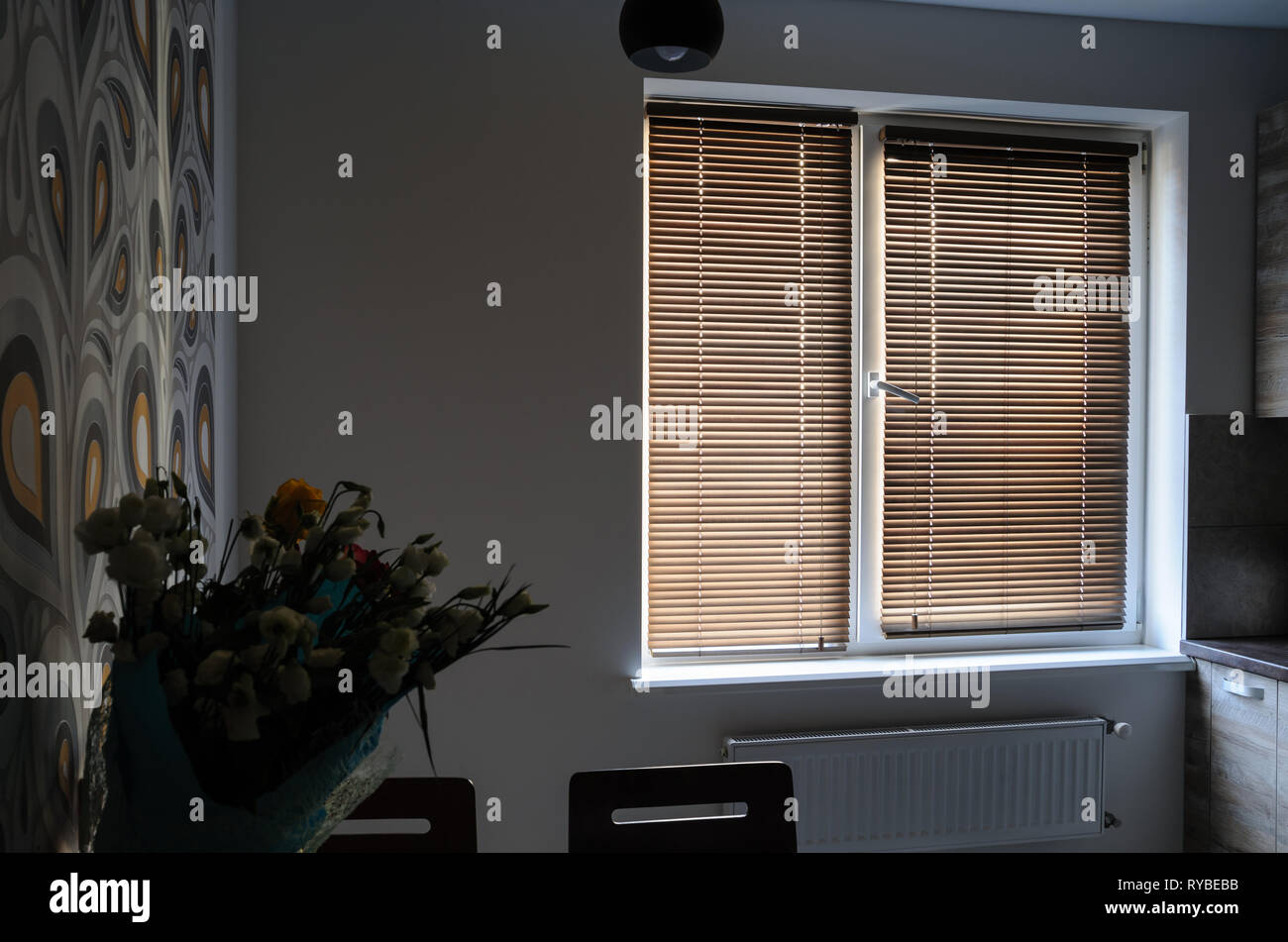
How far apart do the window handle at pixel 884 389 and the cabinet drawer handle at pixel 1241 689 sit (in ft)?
4.07

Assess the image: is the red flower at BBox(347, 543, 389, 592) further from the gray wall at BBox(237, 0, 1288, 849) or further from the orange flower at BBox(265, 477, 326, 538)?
the gray wall at BBox(237, 0, 1288, 849)

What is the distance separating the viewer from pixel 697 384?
8.57 feet

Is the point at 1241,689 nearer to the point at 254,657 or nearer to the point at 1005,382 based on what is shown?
the point at 1005,382

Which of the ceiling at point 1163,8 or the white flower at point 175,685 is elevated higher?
the ceiling at point 1163,8

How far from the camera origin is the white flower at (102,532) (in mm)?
692

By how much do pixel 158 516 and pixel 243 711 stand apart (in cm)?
17

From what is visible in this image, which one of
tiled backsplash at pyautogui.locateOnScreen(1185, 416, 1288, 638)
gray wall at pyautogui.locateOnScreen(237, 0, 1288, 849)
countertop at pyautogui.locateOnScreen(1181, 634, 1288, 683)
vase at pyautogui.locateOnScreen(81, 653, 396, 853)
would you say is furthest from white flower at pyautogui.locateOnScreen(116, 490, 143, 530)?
→ tiled backsplash at pyautogui.locateOnScreen(1185, 416, 1288, 638)

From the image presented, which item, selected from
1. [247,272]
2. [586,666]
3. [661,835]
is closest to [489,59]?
[247,272]

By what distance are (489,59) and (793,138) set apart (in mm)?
938

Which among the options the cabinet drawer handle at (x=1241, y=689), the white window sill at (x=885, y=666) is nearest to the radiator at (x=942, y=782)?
the white window sill at (x=885, y=666)

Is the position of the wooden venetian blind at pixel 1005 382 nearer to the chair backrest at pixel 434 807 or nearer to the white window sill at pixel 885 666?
the white window sill at pixel 885 666

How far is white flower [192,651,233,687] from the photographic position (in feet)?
2.24

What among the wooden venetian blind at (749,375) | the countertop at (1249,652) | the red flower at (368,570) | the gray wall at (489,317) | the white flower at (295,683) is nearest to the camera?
the white flower at (295,683)
